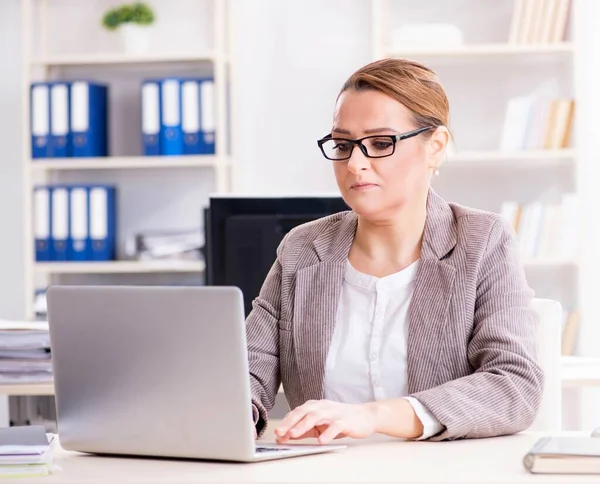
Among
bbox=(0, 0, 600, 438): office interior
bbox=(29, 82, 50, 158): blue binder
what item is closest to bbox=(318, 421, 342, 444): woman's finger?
bbox=(0, 0, 600, 438): office interior

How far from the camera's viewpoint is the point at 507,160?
4.34 meters

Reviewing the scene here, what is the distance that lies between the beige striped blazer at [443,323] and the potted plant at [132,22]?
2614 millimetres

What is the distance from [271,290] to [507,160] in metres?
2.60

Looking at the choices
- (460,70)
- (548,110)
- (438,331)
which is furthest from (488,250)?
(460,70)

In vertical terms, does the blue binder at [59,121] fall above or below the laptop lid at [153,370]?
above

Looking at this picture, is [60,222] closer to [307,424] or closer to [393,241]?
[393,241]

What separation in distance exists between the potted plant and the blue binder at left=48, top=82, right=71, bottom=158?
0.32 metres

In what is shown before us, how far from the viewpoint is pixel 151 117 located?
4254mm

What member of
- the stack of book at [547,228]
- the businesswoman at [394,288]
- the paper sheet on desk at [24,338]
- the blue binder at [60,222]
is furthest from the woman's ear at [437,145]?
the blue binder at [60,222]

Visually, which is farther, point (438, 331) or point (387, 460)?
point (438, 331)

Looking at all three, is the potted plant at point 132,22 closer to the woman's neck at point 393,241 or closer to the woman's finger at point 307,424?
the woman's neck at point 393,241

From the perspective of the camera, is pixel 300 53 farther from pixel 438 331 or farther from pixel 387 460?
pixel 387 460

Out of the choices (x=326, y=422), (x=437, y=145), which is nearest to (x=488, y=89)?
(x=437, y=145)

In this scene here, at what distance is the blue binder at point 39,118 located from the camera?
4273 millimetres
